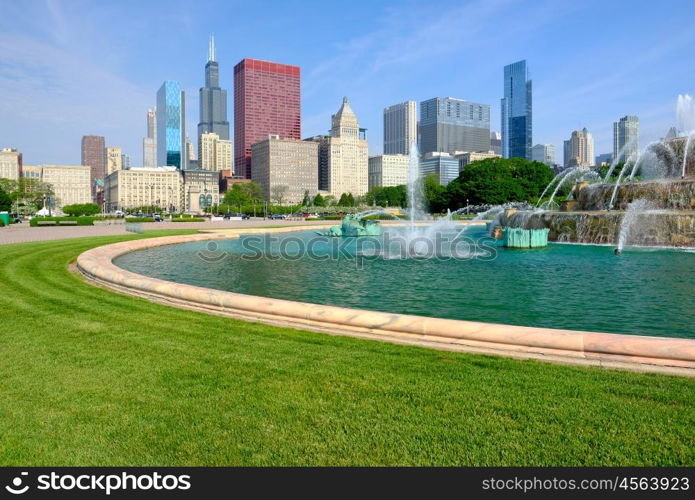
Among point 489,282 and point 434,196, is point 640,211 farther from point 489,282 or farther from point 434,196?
point 434,196

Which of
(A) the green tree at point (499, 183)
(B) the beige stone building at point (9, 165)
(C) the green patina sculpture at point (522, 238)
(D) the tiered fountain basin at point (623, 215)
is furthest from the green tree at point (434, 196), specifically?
(B) the beige stone building at point (9, 165)

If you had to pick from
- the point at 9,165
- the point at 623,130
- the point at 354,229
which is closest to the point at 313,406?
the point at 354,229

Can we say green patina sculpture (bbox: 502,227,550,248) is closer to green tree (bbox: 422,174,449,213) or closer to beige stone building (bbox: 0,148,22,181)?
green tree (bbox: 422,174,449,213)

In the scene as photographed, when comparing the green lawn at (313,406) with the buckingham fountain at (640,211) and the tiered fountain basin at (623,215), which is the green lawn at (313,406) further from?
the tiered fountain basin at (623,215)

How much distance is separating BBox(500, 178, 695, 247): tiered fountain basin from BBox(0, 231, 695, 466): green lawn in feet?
62.4

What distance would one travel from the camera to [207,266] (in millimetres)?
16078

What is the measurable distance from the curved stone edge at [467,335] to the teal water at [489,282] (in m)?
2.01

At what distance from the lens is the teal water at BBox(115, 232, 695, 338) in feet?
27.9

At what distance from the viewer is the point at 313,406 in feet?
14.2

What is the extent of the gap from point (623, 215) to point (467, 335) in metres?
19.5

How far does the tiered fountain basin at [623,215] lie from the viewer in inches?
819

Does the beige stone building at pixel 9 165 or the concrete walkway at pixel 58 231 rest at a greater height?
the beige stone building at pixel 9 165
